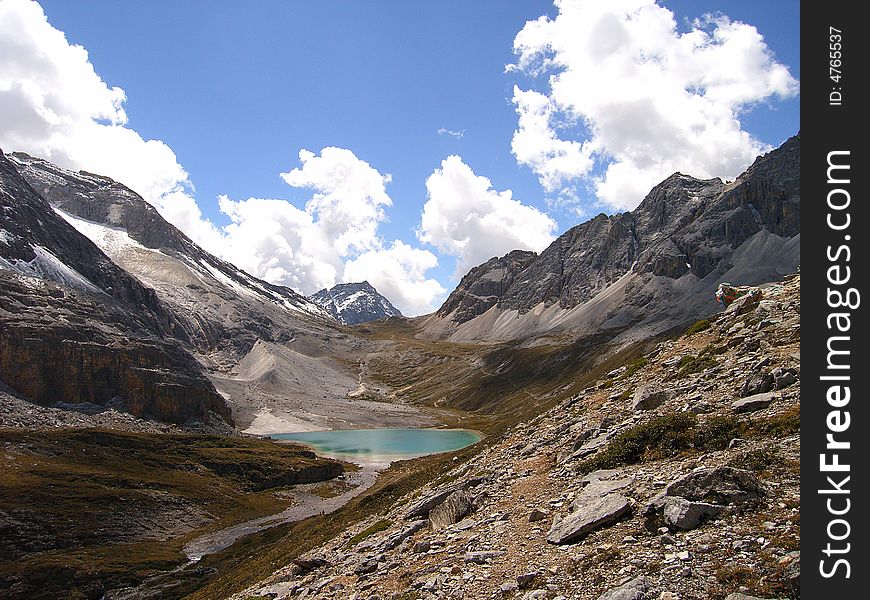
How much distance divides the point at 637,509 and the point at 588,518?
46.0 inches

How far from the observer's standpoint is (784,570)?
7.93 metres

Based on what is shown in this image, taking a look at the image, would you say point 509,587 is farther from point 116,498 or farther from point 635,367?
point 116,498

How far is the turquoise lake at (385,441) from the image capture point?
129 m

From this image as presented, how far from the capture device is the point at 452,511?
18.1m

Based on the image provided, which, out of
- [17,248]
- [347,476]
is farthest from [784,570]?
[17,248]

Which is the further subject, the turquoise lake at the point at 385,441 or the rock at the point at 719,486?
the turquoise lake at the point at 385,441

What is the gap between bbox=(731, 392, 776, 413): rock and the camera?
1518 cm

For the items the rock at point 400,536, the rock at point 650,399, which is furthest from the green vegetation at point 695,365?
the rock at point 400,536

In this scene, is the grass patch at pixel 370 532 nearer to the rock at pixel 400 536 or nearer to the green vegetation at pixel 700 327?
the rock at pixel 400 536

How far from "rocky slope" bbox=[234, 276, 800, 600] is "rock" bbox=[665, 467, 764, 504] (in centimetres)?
3

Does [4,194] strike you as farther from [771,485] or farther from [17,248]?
[771,485]

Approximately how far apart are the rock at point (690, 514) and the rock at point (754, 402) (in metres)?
6.52

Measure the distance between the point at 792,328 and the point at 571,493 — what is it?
12916 mm

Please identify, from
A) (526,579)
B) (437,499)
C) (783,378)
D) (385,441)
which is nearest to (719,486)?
(526,579)
